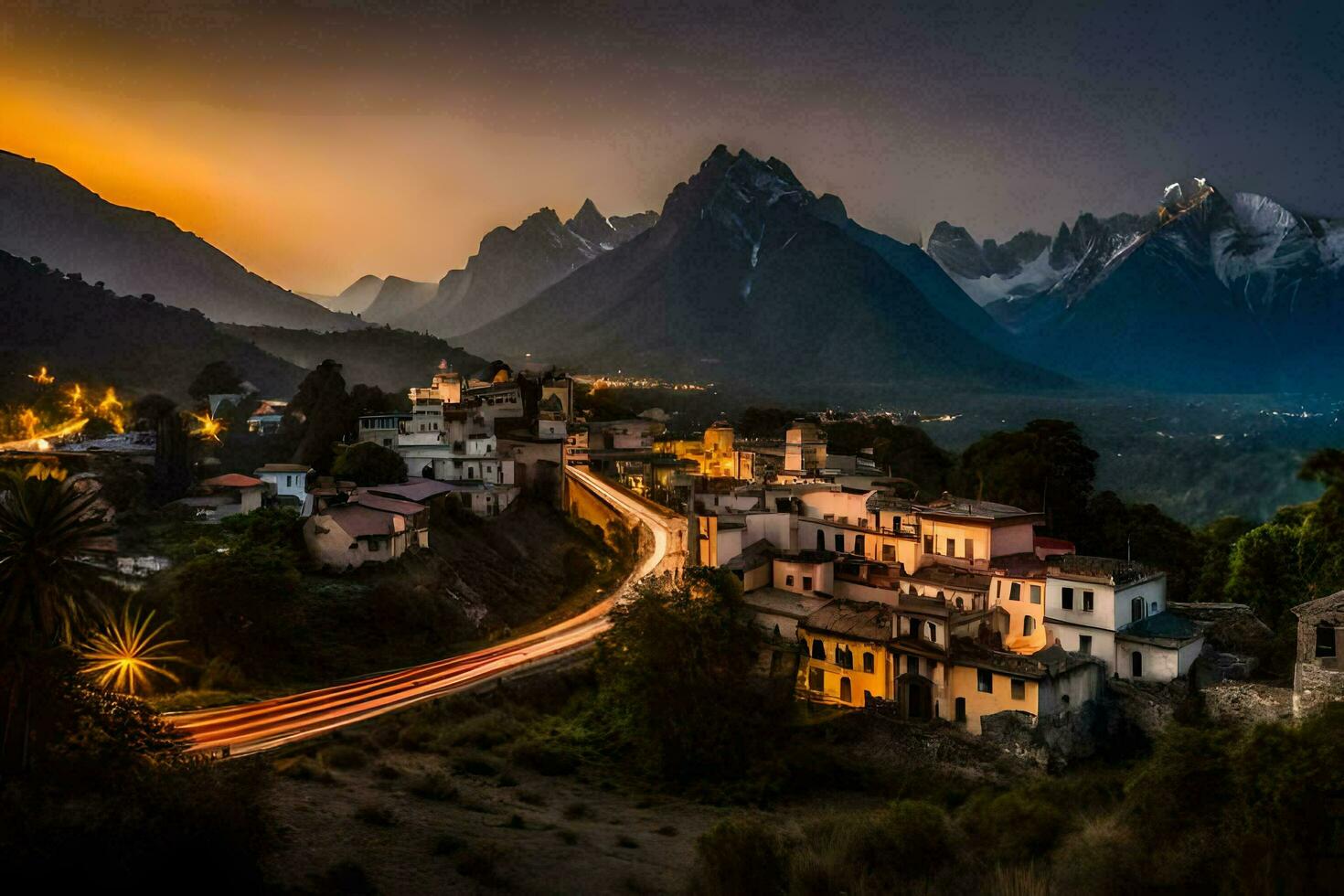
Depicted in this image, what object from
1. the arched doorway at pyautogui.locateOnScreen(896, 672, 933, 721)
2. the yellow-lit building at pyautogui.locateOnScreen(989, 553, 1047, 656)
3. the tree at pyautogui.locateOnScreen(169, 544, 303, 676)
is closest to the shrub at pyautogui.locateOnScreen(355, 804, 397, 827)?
the tree at pyautogui.locateOnScreen(169, 544, 303, 676)

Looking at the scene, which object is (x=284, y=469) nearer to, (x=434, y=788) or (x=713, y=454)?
(x=434, y=788)

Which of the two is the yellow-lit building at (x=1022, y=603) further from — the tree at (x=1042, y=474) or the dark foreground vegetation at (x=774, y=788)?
the tree at (x=1042, y=474)

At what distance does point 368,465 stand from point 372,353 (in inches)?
3259

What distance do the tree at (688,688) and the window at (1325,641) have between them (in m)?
16.2

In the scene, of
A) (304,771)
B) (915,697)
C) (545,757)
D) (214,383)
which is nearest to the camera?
(304,771)

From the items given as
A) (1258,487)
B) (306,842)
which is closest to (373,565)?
(306,842)

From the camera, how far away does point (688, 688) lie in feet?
97.2

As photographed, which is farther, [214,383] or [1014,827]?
[214,383]

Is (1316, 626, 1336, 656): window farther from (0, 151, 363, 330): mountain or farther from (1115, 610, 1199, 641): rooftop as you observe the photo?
(0, 151, 363, 330): mountain

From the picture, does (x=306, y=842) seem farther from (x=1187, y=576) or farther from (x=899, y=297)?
(x=899, y=297)

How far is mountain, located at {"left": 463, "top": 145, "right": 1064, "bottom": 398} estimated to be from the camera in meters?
154

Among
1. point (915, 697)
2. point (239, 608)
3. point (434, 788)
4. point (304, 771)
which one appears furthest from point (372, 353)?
point (434, 788)

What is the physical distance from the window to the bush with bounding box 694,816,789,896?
743 inches

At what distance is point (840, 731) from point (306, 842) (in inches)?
772
